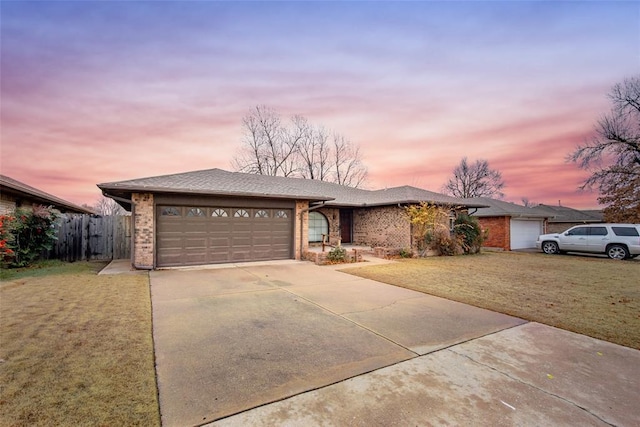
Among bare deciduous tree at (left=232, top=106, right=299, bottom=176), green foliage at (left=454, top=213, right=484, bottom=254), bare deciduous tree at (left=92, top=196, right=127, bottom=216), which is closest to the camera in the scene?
green foliage at (left=454, top=213, right=484, bottom=254)

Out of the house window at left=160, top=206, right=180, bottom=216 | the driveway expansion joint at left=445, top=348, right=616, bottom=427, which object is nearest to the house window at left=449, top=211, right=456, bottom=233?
the driveway expansion joint at left=445, top=348, right=616, bottom=427

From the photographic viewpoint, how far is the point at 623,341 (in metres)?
3.91

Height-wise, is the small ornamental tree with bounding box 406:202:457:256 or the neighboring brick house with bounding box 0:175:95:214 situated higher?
the neighboring brick house with bounding box 0:175:95:214

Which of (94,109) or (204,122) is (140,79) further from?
(204,122)

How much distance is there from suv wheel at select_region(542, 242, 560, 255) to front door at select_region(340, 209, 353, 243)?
11.0m

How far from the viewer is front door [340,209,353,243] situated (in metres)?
17.6

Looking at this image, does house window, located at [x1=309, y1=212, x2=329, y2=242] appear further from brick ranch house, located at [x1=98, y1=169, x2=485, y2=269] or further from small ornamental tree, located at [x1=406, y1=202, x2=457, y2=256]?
small ornamental tree, located at [x1=406, y1=202, x2=457, y2=256]

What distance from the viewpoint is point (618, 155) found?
2162 centimetres

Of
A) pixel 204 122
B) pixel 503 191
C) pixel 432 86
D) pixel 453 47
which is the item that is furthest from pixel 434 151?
pixel 503 191

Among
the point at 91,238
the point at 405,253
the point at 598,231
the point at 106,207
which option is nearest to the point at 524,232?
the point at 598,231

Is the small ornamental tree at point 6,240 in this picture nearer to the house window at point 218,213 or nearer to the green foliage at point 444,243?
the house window at point 218,213

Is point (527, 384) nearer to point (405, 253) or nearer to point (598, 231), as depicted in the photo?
point (405, 253)

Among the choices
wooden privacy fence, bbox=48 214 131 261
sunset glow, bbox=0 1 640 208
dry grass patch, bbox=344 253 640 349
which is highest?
sunset glow, bbox=0 1 640 208

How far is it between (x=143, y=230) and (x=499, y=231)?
1987 cm
